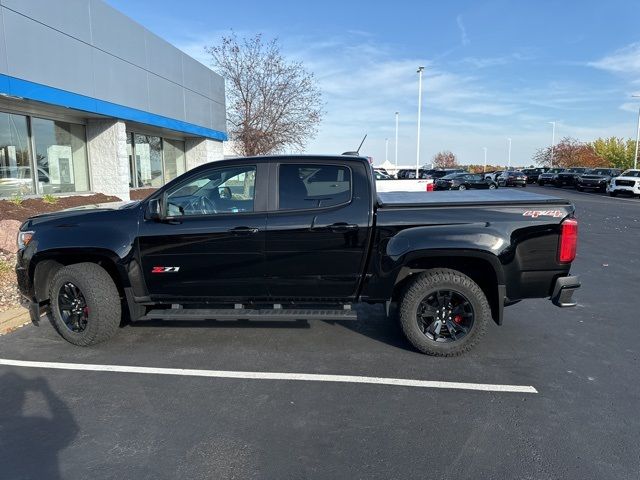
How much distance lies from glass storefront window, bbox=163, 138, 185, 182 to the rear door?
19580 mm

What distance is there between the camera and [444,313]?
450cm

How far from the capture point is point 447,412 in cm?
351

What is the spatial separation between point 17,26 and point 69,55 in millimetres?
1867

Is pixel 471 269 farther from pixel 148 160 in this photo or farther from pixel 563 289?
pixel 148 160

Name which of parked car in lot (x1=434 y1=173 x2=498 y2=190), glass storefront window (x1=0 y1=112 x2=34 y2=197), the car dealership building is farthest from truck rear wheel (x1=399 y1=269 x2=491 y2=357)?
parked car in lot (x1=434 y1=173 x2=498 y2=190)

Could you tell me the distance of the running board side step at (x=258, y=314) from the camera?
176 inches

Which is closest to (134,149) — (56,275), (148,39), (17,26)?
(148,39)

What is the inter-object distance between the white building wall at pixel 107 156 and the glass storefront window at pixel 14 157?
2.51 meters

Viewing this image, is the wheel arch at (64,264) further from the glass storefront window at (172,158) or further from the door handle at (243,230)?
the glass storefront window at (172,158)

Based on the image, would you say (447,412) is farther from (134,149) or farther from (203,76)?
(203,76)

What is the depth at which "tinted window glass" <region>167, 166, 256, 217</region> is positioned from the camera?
15.3 feet

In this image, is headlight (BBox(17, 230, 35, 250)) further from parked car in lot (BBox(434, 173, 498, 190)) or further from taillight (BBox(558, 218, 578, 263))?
parked car in lot (BBox(434, 173, 498, 190))

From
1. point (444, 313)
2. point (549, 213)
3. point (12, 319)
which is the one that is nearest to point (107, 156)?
point (12, 319)

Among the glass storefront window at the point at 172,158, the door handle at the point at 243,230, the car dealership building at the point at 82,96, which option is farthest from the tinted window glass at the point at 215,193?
the glass storefront window at the point at 172,158
